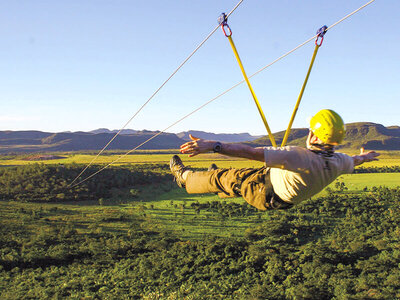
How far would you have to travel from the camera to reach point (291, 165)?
155 inches

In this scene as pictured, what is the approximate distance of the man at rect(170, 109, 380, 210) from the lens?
3777mm

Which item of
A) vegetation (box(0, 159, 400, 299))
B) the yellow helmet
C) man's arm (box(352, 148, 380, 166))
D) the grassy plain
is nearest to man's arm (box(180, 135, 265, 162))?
the yellow helmet

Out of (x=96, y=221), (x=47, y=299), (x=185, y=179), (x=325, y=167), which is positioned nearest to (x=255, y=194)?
(x=325, y=167)

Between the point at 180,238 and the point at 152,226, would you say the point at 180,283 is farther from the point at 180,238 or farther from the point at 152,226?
the point at 152,226

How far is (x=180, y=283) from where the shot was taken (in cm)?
2705

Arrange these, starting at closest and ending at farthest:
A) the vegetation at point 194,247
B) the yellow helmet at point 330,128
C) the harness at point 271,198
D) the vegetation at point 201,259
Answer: the yellow helmet at point 330,128 < the harness at point 271,198 < the vegetation at point 201,259 < the vegetation at point 194,247

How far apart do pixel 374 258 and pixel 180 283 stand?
18.6 m

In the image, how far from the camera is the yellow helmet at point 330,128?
4090 mm

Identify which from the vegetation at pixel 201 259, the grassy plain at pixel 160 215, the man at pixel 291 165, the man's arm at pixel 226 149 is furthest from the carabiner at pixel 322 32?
the grassy plain at pixel 160 215

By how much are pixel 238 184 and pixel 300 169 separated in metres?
1.68

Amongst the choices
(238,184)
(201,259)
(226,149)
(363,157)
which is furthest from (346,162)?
(201,259)

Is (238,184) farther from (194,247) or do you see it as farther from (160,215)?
(160,215)

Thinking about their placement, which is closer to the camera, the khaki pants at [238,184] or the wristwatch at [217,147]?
the wristwatch at [217,147]

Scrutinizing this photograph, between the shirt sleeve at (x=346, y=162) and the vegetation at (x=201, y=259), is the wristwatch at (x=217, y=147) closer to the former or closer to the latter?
the shirt sleeve at (x=346, y=162)
